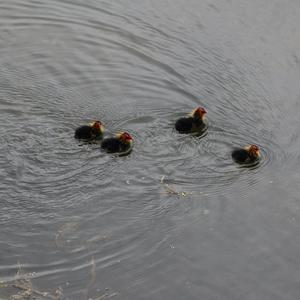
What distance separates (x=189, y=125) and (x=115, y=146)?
1.11 metres

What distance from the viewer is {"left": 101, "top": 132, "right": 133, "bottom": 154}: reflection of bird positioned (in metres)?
8.78

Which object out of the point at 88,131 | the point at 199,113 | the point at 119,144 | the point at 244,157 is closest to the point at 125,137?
the point at 119,144

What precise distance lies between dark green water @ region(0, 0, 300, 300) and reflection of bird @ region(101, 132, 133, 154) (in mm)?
111

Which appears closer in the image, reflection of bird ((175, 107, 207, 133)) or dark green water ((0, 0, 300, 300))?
dark green water ((0, 0, 300, 300))

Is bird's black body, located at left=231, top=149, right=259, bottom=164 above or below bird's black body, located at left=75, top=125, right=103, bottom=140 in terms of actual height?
above

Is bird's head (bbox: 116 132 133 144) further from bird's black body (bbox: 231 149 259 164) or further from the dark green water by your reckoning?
bird's black body (bbox: 231 149 259 164)

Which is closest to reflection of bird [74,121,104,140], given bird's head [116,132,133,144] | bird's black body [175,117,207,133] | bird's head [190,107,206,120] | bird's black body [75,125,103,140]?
bird's black body [75,125,103,140]

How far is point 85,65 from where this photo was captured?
10.7 meters

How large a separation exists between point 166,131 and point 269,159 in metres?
1.41

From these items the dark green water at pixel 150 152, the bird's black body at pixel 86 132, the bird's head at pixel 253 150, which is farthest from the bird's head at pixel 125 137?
the bird's head at pixel 253 150

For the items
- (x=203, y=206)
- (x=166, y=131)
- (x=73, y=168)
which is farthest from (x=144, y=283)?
(x=166, y=131)

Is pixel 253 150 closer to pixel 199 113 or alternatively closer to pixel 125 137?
pixel 199 113

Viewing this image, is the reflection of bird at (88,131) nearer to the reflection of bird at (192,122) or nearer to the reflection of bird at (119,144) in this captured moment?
the reflection of bird at (119,144)

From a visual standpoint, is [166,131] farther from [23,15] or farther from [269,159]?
[23,15]
